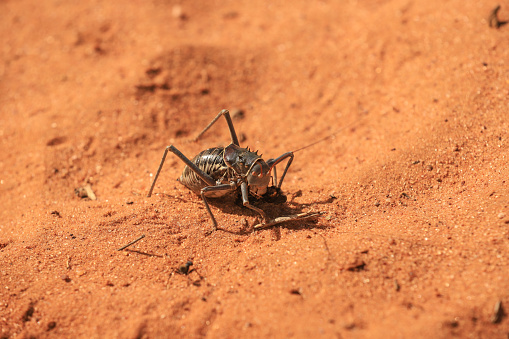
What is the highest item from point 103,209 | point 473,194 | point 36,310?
point 103,209

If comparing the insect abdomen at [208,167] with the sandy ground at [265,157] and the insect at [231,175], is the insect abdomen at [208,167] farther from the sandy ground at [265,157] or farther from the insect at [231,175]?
the sandy ground at [265,157]

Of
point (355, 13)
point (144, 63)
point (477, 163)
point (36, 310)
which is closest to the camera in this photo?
point (36, 310)

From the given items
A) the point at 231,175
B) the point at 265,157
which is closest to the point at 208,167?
the point at 231,175

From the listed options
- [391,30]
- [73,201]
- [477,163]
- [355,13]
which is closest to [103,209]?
[73,201]

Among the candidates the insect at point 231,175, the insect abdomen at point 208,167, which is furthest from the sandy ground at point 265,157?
the insect abdomen at point 208,167

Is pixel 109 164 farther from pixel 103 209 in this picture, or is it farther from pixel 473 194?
pixel 473 194

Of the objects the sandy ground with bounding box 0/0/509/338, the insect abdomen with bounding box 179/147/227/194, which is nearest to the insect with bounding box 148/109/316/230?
the insect abdomen with bounding box 179/147/227/194

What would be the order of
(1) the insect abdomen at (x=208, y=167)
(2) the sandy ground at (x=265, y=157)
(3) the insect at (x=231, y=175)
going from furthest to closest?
(1) the insect abdomen at (x=208, y=167), (3) the insect at (x=231, y=175), (2) the sandy ground at (x=265, y=157)
